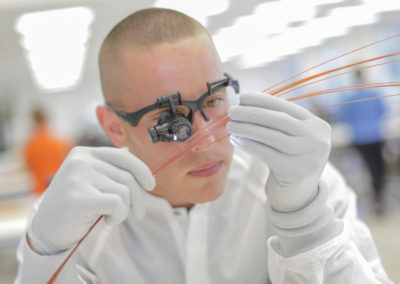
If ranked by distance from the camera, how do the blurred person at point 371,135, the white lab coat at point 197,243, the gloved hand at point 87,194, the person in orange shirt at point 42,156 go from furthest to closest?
the blurred person at point 371,135
the person in orange shirt at point 42,156
the white lab coat at point 197,243
the gloved hand at point 87,194

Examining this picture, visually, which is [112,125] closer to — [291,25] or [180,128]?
[180,128]

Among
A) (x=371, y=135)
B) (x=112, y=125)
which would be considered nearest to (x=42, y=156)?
(x=112, y=125)

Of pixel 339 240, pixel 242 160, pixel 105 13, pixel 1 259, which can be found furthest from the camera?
pixel 1 259

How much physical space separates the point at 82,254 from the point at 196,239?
324 millimetres

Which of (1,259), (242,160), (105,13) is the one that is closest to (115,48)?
(242,160)

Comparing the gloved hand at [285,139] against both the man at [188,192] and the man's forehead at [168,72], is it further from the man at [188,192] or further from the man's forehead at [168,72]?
the man's forehead at [168,72]

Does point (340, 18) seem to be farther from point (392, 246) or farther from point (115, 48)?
point (392, 246)

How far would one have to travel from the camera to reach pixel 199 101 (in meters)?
0.91

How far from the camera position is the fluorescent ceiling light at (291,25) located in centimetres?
113

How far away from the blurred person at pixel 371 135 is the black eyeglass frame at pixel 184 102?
94.9 inches

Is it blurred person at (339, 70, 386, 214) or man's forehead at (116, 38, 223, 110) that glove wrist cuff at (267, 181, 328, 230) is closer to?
man's forehead at (116, 38, 223, 110)

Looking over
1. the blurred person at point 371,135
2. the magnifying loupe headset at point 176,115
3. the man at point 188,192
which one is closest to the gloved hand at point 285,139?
the man at point 188,192

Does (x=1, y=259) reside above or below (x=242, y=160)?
below

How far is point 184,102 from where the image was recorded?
0.89m
